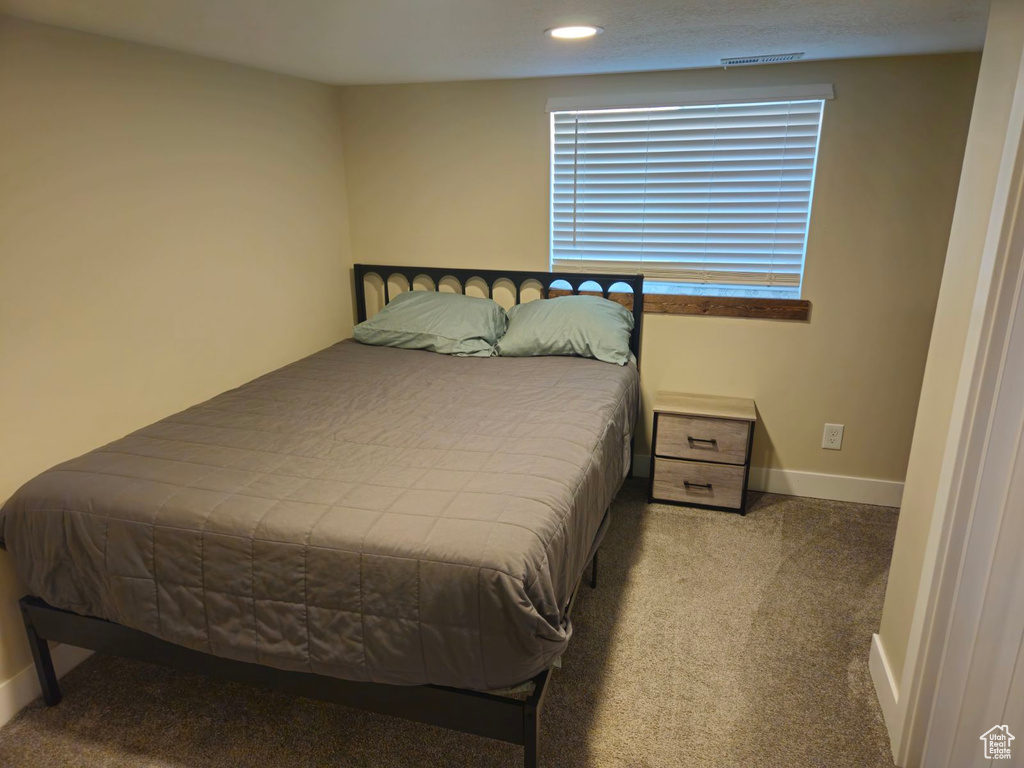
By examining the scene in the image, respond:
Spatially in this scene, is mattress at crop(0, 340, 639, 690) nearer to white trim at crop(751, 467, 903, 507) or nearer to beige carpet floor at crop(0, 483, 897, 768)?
beige carpet floor at crop(0, 483, 897, 768)

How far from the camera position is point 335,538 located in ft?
5.10

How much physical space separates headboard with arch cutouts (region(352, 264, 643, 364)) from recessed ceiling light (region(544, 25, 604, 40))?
126 centimetres

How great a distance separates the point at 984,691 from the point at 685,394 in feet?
6.00

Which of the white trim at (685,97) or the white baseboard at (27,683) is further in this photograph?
the white trim at (685,97)

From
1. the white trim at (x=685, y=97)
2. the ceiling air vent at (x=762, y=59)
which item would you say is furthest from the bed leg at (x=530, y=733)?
the white trim at (x=685, y=97)

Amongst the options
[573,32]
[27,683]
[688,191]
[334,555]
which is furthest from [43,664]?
[688,191]

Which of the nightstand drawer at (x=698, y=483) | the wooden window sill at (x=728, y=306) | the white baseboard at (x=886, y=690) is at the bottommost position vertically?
the white baseboard at (x=886, y=690)

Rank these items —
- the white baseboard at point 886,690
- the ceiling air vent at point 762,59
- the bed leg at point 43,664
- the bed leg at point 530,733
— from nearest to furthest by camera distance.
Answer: the bed leg at point 530,733, the white baseboard at point 886,690, the bed leg at point 43,664, the ceiling air vent at point 762,59

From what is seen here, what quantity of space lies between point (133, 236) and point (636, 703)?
7.42 ft

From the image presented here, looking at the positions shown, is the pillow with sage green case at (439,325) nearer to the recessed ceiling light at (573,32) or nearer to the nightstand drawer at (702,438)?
the nightstand drawer at (702,438)

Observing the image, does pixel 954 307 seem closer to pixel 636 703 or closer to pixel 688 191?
pixel 636 703

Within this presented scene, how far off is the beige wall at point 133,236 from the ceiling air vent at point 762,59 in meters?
1.95

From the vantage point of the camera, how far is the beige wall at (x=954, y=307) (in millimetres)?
1478

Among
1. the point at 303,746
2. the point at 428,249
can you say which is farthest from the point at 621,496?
the point at 303,746
